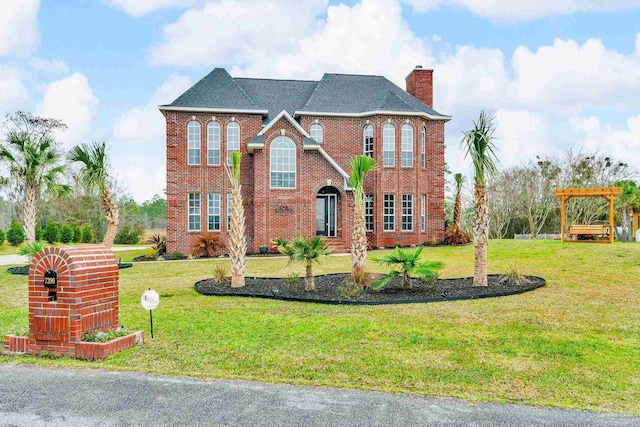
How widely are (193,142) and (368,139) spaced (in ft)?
28.7

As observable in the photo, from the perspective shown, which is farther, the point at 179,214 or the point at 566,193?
the point at 179,214

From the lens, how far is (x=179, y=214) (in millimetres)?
22812

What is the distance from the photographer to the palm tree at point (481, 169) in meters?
11.5

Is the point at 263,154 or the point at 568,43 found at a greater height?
the point at 568,43

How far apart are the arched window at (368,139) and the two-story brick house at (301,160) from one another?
51 mm

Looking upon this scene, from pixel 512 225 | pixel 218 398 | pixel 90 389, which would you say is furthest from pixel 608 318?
pixel 512 225

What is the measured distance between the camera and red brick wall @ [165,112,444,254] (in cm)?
2234

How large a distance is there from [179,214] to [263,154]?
500 cm

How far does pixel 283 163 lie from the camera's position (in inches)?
883

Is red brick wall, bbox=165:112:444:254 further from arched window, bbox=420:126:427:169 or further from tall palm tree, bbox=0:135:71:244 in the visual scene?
tall palm tree, bbox=0:135:71:244

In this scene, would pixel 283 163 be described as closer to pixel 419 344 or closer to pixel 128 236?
pixel 419 344

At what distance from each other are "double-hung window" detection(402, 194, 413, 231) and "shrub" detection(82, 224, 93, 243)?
1035 inches

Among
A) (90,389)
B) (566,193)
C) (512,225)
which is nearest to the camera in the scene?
(90,389)

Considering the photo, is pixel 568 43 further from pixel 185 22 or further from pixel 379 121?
pixel 185 22
